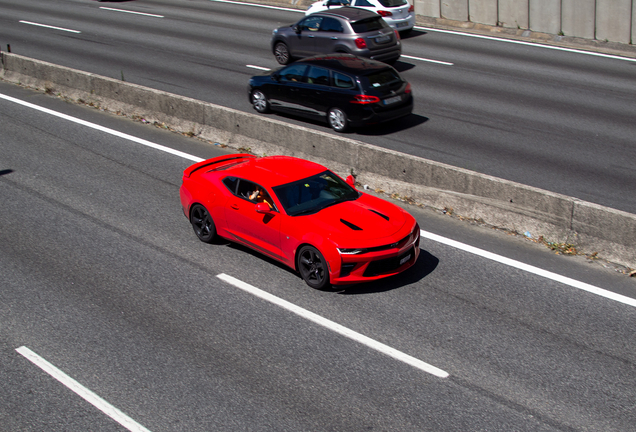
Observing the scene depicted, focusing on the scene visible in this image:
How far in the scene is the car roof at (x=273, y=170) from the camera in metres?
9.29

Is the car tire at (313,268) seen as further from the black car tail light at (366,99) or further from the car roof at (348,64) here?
the car roof at (348,64)

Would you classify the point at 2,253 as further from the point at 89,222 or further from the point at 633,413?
the point at 633,413

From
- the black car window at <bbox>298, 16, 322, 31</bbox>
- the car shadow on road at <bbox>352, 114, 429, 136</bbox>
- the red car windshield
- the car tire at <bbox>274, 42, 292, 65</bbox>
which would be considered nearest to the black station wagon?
the car shadow on road at <bbox>352, 114, 429, 136</bbox>

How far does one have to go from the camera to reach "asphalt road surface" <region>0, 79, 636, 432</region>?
6180 millimetres

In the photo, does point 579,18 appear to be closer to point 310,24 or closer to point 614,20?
point 614,20

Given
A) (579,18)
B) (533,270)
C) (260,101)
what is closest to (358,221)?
(533,270)

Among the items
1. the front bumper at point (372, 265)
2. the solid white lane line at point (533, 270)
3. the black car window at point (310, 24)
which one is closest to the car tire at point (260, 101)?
the black car window at point (310, 24)

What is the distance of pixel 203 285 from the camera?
862 cm

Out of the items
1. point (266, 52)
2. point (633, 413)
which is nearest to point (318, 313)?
point (633, 413)

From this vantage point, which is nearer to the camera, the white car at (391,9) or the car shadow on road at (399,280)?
the car shadow on road at (399,280)

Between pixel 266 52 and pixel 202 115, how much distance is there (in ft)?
29.0

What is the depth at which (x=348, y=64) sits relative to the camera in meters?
15.2

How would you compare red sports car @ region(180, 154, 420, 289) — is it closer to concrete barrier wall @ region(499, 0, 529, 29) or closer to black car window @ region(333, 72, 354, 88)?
black car window @ region(333, 72, 354, 88)

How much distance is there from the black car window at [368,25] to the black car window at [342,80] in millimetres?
4569
